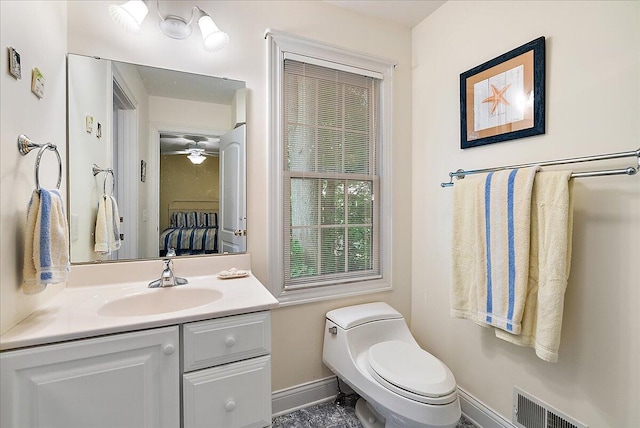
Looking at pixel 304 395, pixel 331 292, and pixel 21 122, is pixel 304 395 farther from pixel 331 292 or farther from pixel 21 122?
pixel 21 122

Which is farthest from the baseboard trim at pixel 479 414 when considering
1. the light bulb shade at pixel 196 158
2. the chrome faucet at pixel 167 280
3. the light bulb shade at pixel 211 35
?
the light bulb shade at pixel 211 35

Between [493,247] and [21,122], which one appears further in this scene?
[493,247]

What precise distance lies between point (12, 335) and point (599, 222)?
78.8 inches

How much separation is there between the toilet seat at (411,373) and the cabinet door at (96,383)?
2.79 feet

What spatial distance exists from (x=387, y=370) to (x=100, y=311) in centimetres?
120

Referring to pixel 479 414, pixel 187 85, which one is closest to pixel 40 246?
pixel 187 85

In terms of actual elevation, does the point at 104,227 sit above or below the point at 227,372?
above

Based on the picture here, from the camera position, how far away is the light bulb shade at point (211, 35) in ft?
4.66

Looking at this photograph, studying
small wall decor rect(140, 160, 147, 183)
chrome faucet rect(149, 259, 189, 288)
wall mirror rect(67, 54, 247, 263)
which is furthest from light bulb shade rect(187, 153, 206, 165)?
chrome faucet rect(149, 259, 189, 288)

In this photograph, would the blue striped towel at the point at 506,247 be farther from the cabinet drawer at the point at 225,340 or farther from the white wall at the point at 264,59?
the cabinet drawer at the point at 225,340

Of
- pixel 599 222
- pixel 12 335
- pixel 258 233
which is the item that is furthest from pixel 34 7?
pixel 599 222

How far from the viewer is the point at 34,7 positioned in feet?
3.35

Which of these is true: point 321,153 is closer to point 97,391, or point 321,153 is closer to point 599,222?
point 599,222

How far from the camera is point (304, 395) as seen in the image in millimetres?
1721
